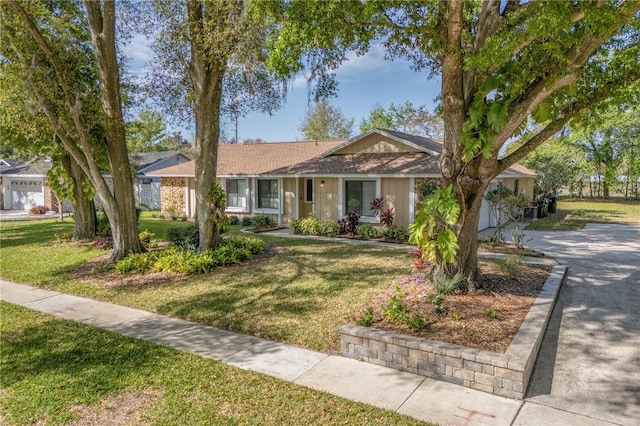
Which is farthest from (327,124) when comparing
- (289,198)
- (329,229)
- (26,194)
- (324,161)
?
(329,229)

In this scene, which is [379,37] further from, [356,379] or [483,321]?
[356,379]

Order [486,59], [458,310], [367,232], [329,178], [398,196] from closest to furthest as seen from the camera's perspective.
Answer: [486,59]
[458,310]
[367,232]
[398,196]
[329,178]

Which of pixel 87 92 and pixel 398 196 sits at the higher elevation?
pixel 87 92

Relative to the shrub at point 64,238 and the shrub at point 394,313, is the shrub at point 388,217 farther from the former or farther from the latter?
the shrub at point 64,238

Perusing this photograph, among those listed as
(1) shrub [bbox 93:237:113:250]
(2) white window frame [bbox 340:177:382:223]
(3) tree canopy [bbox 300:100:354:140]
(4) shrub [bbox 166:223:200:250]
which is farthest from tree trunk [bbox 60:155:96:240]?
(3) tree canopy [bbox 300:100:354:140]

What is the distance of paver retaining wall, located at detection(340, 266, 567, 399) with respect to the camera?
4207mm

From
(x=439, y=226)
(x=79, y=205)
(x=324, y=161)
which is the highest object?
(x=324, y=161)

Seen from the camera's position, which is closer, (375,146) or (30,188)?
(375,146)

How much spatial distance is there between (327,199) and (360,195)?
148 cm

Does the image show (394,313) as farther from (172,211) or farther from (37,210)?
(37,210)

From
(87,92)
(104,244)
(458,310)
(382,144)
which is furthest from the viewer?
A: (382,144)

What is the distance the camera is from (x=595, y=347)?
17.6 feet

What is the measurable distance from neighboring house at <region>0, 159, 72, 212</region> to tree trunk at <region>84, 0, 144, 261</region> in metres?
20.6

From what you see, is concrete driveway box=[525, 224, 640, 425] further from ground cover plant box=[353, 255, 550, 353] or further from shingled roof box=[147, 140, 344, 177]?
shingled roof box=[147, 140, 344, 177]
